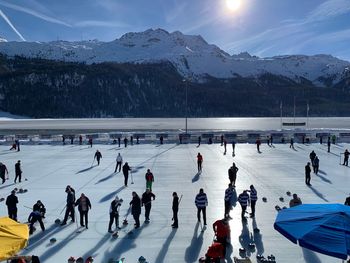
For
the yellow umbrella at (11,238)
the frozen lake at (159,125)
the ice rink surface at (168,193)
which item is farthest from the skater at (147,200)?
the frozen lake at (159,125)

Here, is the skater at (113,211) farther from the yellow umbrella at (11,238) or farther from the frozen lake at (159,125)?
the frozen lake at (159,125)

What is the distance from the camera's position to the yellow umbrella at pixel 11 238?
7.57m

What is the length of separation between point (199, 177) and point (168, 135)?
29.4m

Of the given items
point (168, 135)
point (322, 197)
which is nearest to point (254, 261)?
point (322, 197)

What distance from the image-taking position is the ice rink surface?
11.5m

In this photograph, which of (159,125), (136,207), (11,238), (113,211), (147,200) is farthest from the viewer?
(159,125)

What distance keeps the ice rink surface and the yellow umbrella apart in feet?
9.05

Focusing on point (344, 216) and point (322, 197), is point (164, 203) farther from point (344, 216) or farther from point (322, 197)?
point (344, 216)

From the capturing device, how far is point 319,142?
4606cm

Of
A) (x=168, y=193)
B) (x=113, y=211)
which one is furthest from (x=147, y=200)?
(x=168, y=193)

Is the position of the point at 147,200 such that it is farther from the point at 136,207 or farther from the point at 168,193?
the point at 168,193

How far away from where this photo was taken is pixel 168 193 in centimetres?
1903

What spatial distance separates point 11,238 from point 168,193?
1151 centimetres

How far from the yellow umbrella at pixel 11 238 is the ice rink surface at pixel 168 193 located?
9.05 ft
